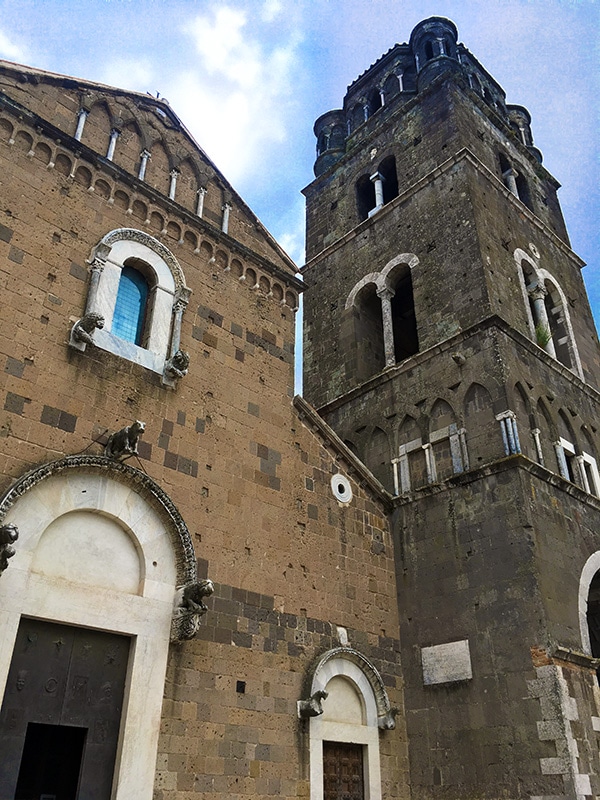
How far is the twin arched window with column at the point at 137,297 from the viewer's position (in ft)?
33.3

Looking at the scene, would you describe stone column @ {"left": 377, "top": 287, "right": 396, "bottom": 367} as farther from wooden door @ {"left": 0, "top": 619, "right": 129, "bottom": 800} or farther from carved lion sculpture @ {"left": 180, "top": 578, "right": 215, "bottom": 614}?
wooden door @ {"left": 0, "top": 619, "right": 129, "bottom": 800}

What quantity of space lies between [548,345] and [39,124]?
11484mm

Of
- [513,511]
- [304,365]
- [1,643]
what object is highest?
[304,365]

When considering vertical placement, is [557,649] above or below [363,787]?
above

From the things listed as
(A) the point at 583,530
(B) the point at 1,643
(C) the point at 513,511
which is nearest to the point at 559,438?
(A) the point at 583,530

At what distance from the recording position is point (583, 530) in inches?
481

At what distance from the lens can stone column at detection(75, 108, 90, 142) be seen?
1118 cm

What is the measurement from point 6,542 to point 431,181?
44.8ft

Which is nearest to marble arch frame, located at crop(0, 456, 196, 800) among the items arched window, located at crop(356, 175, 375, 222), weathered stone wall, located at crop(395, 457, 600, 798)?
weathered stone wall, located at crop(395, 457, 600, 798)

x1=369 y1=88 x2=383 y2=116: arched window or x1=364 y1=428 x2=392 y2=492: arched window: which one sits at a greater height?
x1=369 y1=88 x2=383 y2=116: arched window

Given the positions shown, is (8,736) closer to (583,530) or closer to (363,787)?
(363,787)

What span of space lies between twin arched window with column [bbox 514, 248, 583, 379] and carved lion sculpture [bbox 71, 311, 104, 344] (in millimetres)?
9829

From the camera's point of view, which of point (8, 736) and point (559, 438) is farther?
point (559, 438)

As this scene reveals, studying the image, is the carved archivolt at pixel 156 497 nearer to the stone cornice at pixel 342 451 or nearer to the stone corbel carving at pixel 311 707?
the stone corbel carving at pixel 311 707
